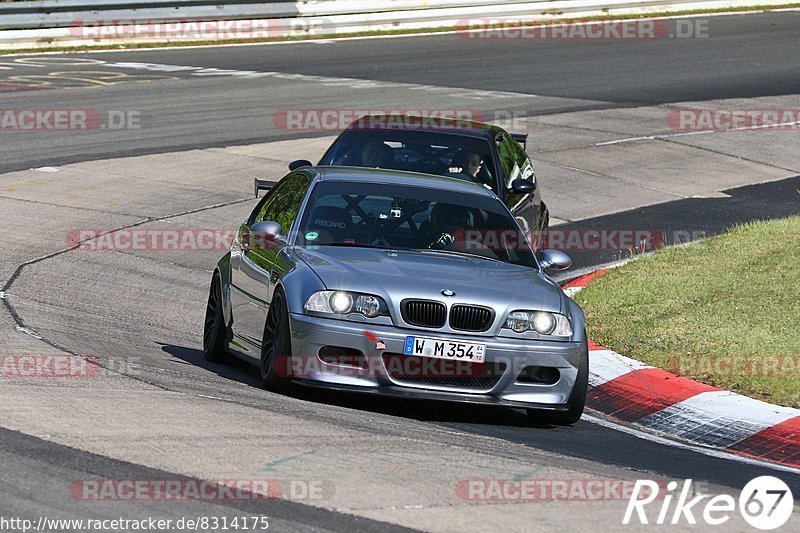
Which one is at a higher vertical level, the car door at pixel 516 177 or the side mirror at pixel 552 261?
the side mirror at pixel 552 261

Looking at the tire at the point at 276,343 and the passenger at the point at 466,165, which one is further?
the passenger at the point at 466,165

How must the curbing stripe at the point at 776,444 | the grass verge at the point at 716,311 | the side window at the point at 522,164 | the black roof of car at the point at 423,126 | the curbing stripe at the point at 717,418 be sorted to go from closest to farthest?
the curbing stripe at the point at 776,444
the curbing stripe at the point at 717,418
the grass verge at the point at 716,311
the black roof of car at the point at 423,126
the side window at the point at 522,164

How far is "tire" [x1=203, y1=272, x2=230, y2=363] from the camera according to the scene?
1000cm

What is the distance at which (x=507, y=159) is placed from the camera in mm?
13773

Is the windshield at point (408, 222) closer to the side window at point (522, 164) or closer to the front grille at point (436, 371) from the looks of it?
the front grille at point (436, 371)

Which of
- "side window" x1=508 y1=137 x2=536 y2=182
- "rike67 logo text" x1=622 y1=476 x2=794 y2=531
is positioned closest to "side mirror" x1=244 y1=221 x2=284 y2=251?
"rike67 logo text" x1=622 y1=476 x2=794 y2=531

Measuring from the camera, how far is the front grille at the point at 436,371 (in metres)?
8.27

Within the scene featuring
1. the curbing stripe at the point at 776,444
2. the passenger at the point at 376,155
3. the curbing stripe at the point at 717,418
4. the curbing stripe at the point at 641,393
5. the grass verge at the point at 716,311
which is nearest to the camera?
the curbing stripe at the point at 776,444

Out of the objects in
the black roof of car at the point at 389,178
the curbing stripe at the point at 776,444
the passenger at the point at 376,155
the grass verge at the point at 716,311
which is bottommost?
the grass verge at the point at 716,311

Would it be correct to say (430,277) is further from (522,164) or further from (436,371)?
(522,164)

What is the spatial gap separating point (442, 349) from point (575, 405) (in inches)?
37.7

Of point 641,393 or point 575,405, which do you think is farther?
point 641,393

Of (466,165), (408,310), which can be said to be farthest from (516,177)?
(408,310)

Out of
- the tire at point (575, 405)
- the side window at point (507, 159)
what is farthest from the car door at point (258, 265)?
the side window at point (507, 159)
